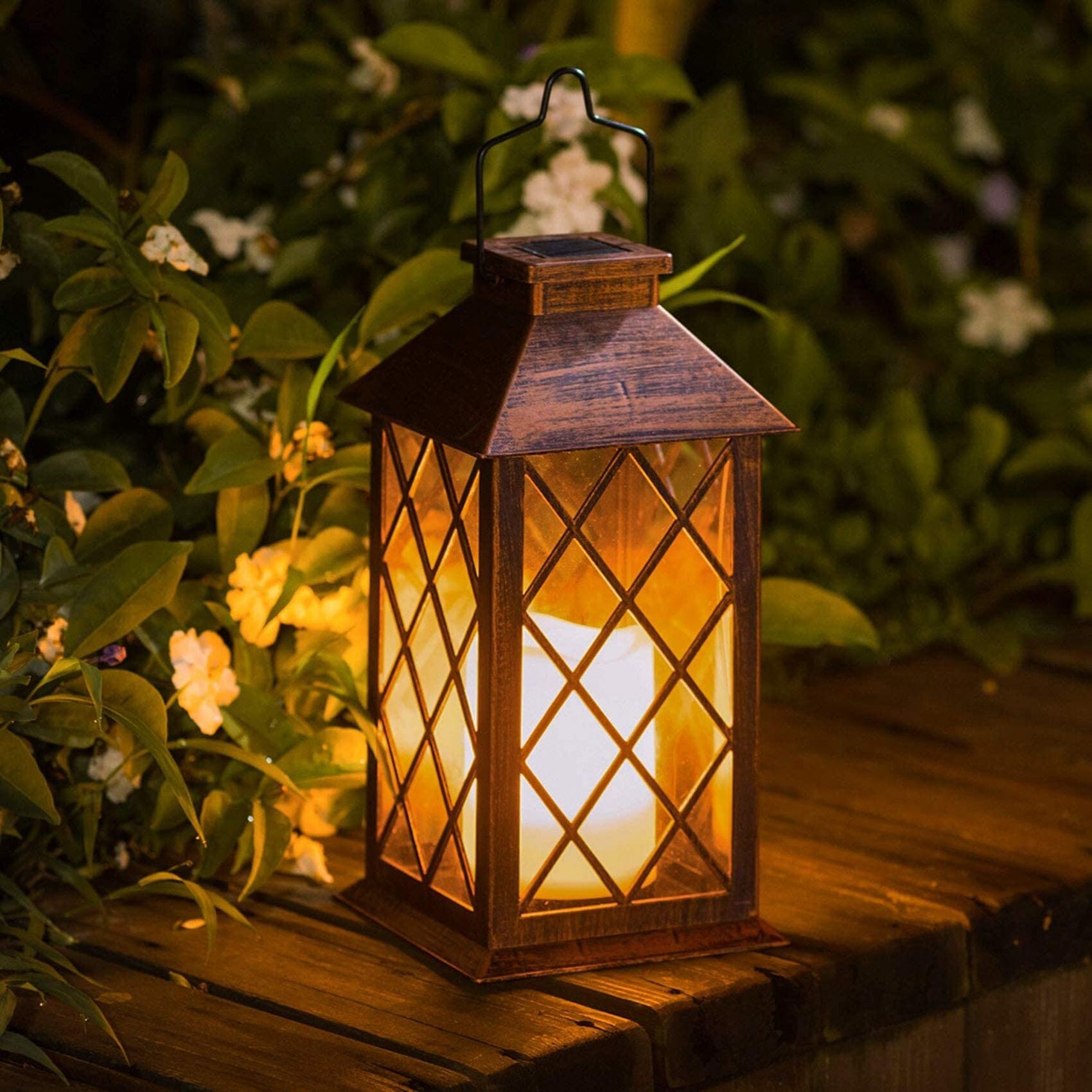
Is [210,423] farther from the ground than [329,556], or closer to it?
farther from the ground

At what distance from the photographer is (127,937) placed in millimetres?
1386

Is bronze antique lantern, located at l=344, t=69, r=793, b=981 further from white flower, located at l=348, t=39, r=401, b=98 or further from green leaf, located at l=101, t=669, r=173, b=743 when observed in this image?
white flower, located at l=348, t=39, r=401, b=98

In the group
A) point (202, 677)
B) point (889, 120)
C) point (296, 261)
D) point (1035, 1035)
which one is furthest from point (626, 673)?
point (889, 120)

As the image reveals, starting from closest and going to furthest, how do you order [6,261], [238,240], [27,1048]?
[27,1048], [6,261], [238,240]

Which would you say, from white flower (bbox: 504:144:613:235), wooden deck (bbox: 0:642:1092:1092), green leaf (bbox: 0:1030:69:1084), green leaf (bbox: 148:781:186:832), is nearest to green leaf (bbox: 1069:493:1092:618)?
wooden deck (bbox: 0:642:1092:1092)

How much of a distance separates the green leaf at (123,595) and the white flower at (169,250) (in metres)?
0.22

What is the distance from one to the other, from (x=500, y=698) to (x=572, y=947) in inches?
7.8

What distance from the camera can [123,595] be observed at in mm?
1290

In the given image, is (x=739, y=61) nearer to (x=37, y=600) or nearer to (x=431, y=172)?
(x=431, y=172)

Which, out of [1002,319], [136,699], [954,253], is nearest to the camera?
[136,699]

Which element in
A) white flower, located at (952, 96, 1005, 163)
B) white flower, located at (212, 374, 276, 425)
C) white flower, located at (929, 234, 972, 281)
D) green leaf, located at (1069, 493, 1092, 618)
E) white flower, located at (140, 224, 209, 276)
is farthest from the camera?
white flower, located at (929, 234, 972, 281)

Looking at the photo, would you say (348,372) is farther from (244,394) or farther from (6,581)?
(6,581)

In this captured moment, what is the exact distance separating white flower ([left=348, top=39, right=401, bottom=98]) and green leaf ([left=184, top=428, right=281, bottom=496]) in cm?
62

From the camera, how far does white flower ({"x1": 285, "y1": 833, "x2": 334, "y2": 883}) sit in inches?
57.3
